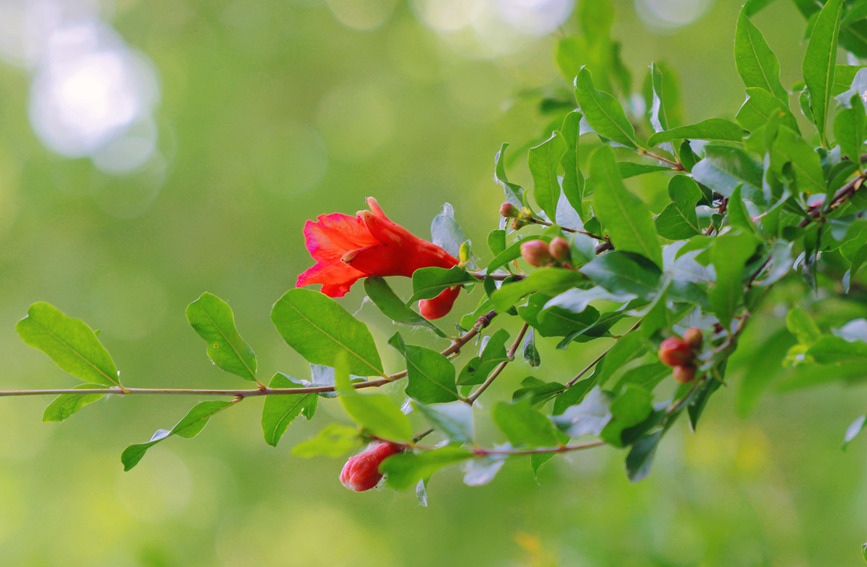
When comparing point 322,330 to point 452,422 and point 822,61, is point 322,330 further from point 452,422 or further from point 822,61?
point 822,61

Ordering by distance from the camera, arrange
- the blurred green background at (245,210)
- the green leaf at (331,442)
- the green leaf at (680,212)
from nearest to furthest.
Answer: the green leaf at (331,442) → the green leaf at (680,212) → the blurred green background at (245,210)

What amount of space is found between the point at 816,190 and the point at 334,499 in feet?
9.17

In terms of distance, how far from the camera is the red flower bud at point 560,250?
38 cm

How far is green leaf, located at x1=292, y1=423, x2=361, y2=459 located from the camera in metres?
0.33

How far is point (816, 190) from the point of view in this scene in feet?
1.25

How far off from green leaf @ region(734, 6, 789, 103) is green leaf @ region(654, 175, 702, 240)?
0.11 m

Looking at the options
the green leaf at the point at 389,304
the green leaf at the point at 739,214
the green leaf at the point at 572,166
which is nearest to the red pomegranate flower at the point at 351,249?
the green leaf at the point at 389,304

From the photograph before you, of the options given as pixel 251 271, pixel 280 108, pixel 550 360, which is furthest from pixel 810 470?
pixel 280 108

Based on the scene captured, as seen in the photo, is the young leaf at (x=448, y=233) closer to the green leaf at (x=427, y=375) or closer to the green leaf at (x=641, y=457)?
the green leaf at (x=427, y=375)

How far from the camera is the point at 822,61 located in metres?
0.43

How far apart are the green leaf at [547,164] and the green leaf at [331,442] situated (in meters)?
0.21

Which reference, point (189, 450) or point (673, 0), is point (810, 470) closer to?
point (673, 0)

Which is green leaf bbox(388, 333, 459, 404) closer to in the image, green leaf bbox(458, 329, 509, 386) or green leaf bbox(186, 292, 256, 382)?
green leaf bbox(458, 329, 509, 386)

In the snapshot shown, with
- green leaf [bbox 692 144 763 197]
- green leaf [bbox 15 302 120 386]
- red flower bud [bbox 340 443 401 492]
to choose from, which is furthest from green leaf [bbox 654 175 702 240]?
green leaf [bbox 15 302 120 386]
